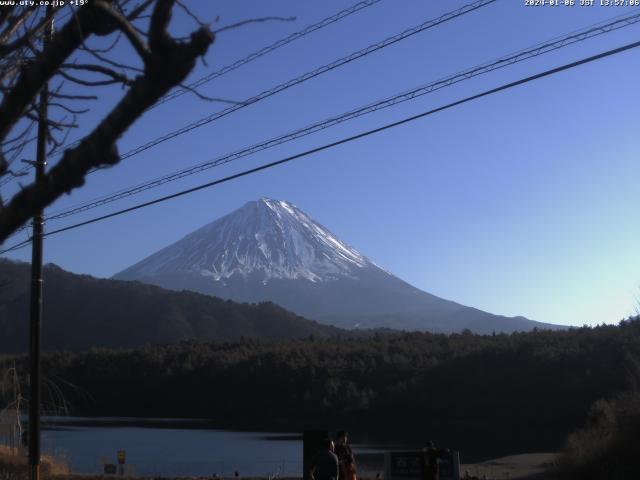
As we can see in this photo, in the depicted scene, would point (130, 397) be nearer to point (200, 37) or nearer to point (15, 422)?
point (15, 422)

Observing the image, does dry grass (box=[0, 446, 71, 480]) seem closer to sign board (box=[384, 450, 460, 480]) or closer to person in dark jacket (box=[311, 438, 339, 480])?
sign board (box=[384, 450, 460, 480])

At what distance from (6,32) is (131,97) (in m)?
1.85

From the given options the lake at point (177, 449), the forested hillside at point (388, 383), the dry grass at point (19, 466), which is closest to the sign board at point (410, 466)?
the dry grass at point (19, 466)

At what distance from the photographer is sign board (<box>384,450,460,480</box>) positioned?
1742 centimetres

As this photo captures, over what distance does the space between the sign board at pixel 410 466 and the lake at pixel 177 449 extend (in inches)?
490

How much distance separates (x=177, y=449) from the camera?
45.7 meters

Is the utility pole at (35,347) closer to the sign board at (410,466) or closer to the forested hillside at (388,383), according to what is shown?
the sign board at (410,466)

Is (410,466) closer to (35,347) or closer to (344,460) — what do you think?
(344,460)

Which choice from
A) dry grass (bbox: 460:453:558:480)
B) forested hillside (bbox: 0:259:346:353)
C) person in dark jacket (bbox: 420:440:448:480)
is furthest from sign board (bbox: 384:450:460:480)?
forested hillside (bbox: 0:259:346:353)

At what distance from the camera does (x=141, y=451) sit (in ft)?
144

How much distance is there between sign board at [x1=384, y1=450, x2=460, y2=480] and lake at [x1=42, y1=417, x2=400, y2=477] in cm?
1244

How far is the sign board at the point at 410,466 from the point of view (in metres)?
17.4

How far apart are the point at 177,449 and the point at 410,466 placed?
1184 inches

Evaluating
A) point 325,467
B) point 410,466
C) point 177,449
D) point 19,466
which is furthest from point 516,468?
point 325,467
